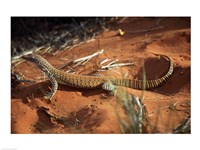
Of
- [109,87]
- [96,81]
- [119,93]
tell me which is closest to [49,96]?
[96,81]

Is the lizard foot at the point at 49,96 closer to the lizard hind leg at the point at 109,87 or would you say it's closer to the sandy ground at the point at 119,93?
the sandy ground at the point at 119,93

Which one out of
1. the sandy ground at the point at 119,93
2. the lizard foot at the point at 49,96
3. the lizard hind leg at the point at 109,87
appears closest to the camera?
the sandy ground at the point at 119,93

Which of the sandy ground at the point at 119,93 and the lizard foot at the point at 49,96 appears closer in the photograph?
the sandy ground at the point at 119,93

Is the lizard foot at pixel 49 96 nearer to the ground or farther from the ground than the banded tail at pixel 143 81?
nearer to the ground

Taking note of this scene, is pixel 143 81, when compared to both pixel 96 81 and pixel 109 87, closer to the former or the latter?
pixel 109 87

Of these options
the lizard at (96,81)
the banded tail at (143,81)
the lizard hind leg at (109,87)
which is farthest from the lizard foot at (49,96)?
the banded tail at (143,81)
